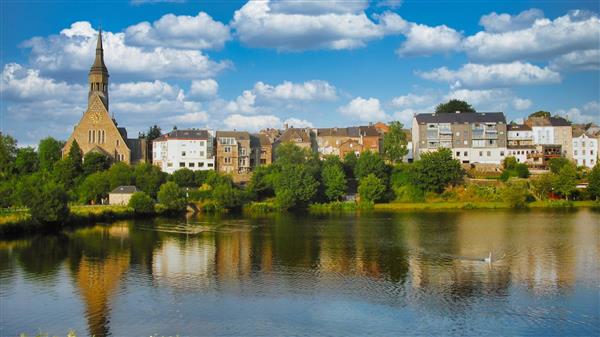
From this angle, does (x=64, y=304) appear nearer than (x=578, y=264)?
Yes

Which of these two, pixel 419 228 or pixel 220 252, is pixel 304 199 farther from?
pixel 220 252

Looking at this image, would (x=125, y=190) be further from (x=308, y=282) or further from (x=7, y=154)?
(x=308, y=282)

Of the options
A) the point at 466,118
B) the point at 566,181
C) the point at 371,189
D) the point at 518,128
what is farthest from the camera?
the point at 518,128

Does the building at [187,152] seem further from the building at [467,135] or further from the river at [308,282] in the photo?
the river at [308,282]

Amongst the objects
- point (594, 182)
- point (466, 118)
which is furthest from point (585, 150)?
point (594, 182)

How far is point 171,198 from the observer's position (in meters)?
73.2

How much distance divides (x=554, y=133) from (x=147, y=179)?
60.0m

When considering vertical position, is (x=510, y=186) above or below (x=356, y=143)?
below

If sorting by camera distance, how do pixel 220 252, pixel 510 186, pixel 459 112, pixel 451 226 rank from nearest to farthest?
pixel 220 252 < pixel 451 226 < pixel 510 186 < pixel 459 112

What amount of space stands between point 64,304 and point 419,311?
1584 centimetres

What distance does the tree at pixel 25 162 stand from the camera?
271 ft

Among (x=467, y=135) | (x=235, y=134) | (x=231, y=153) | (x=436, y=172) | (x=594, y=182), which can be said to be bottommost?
(x=594, y=182)

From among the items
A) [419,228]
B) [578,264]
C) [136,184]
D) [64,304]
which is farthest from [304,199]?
[64,304]

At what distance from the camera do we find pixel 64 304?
2858 cm
